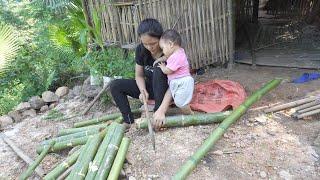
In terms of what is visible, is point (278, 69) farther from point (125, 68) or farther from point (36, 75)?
point (36, 75)

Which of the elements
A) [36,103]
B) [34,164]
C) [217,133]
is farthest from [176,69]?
[36,103]

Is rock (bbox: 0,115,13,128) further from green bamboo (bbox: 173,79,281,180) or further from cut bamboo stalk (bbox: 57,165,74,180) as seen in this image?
green bamboo (bbox: 173,79,281,180)

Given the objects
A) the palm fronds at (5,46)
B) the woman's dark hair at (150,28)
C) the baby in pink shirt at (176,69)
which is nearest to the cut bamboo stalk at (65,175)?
the baby in pink shirt at (176,69)

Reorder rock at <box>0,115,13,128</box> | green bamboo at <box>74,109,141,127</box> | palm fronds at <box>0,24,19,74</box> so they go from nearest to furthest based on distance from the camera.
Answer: green bamboo at <box>74,109,141,127</box>, rock at <box>0,115,13,128</box>, palm fronds at <box>0,24,19,74</box>

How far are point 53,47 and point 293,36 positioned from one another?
5.11 metres

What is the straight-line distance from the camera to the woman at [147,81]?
11.5 feet

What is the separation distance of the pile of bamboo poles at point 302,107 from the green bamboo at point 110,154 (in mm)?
1656

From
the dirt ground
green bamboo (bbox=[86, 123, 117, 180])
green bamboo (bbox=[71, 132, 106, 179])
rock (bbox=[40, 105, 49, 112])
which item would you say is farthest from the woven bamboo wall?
green bamboo (bbox=[71, 132, 106, 179])

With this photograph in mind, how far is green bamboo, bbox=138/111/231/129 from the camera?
3629mm

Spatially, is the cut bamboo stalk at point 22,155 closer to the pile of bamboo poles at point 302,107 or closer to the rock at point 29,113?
the rock at point 29,113

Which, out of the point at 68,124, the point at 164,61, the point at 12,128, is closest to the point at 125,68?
the point at 68,124

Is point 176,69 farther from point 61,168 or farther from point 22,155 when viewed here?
point 22,155

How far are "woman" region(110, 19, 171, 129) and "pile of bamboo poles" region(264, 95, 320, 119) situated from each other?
122 cm

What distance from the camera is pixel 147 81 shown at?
155 inches
